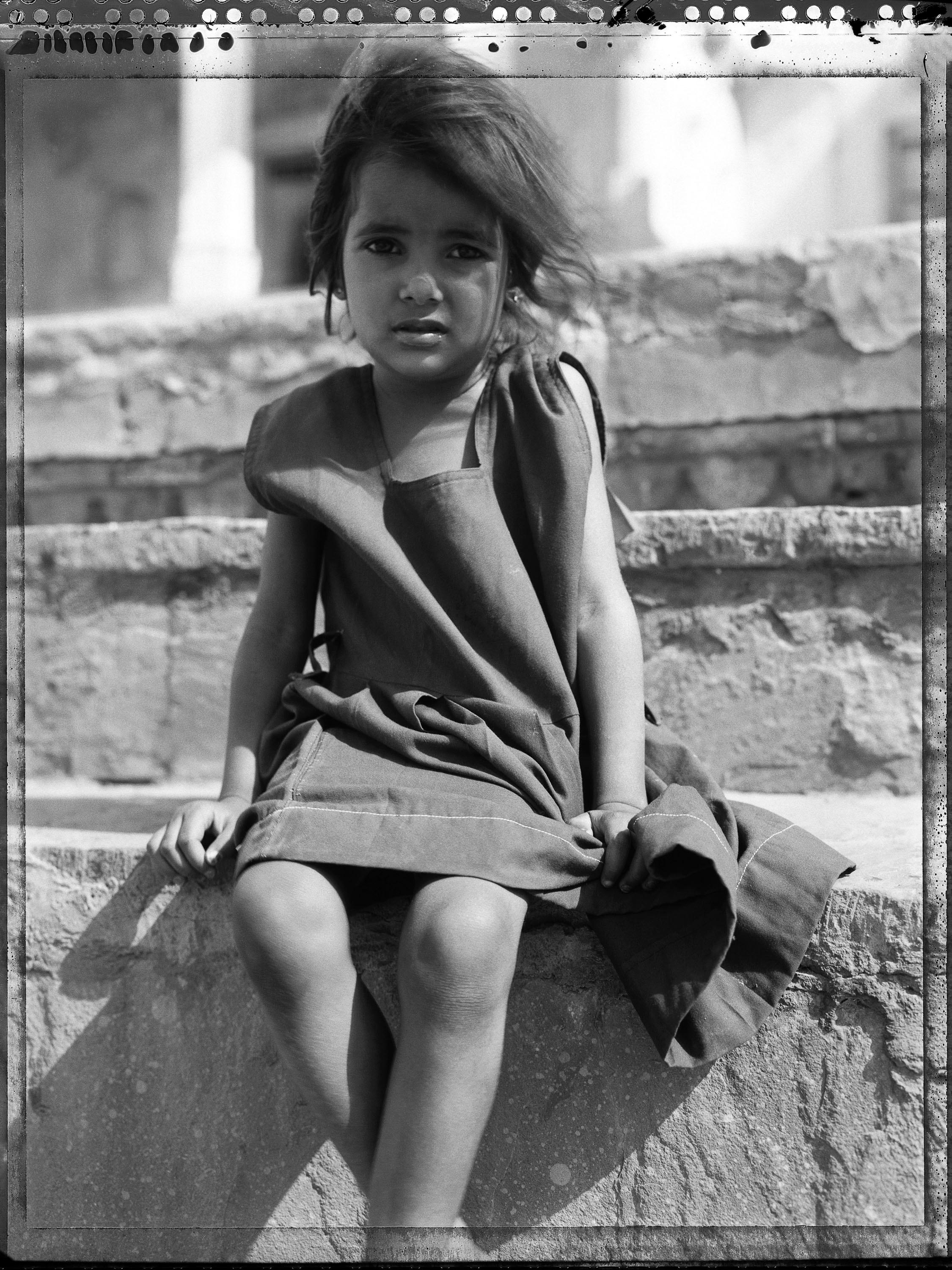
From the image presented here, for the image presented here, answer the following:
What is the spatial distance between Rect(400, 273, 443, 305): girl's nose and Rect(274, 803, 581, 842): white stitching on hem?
0.63 meters

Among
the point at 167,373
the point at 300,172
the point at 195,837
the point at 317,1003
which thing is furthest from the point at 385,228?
the point at 300,172

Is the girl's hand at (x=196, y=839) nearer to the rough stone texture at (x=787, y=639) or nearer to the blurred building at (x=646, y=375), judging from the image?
the rough stone texture at (x=787, y=639)

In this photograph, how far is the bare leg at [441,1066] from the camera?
126 centimetres

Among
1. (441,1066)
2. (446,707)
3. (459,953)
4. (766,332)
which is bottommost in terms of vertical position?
(441,1066)

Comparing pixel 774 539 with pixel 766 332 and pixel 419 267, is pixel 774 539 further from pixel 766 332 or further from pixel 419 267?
pixel 766 332

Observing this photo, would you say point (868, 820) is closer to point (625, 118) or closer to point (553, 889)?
point (553, 889)

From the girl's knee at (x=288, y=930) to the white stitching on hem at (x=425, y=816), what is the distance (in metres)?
0.08

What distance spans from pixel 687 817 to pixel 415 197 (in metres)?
0.83

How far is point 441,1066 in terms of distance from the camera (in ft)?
4.15

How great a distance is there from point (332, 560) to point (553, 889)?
1.84 ft

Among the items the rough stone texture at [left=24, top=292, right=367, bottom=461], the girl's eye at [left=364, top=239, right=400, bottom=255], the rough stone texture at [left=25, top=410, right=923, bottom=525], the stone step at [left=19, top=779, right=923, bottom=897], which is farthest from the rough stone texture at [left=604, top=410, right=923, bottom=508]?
the girl's eye at [left=364, top=239, right=400, bottom=255]

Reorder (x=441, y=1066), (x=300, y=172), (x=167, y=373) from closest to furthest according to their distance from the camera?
(x=441, y=1066) → (x=167, y=373) → (x=300, y=172)

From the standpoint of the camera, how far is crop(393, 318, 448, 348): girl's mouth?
5.15ft

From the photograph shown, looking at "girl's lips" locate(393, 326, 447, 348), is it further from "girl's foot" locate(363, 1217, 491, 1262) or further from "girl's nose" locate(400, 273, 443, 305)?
"girl's foot" locate(363, 1217, 491, 1262)
